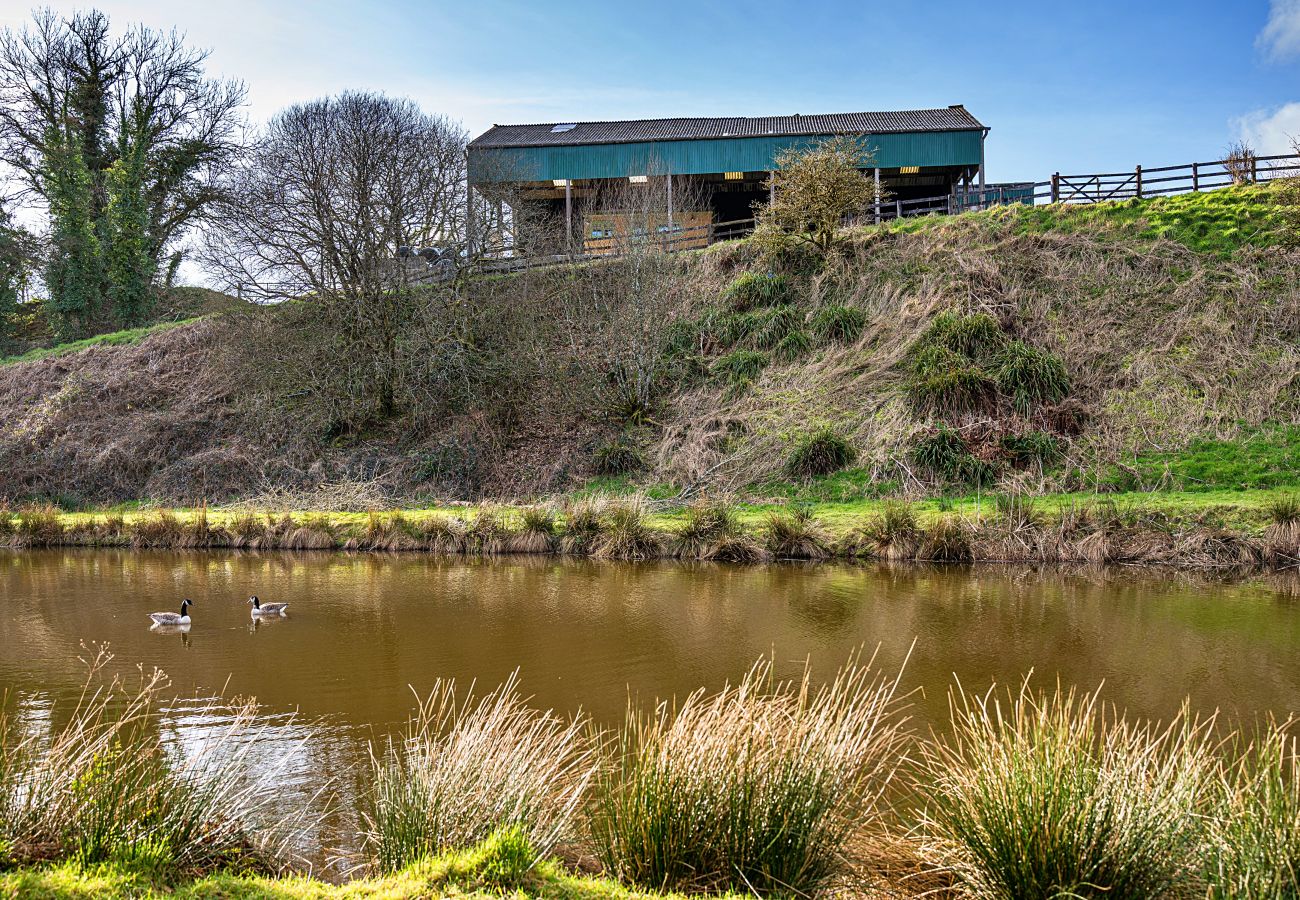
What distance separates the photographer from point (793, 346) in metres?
26.3

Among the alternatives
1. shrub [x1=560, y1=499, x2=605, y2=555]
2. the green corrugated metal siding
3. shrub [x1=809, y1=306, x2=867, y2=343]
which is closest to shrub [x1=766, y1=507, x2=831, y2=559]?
shrub [x1=560, y1=499, x2=605, y2=555]

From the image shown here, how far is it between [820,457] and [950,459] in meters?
2.98

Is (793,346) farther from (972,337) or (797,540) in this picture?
(797,540)

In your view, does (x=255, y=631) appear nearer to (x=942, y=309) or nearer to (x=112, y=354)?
(x=942, y=309)

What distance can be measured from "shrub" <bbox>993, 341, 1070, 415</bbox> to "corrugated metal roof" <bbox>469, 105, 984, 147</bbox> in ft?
58.3

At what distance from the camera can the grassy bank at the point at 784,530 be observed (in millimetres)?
14867

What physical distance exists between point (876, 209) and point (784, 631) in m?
25.6

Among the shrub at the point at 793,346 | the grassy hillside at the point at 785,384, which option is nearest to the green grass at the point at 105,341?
the grassy hillside at the point at 785,384

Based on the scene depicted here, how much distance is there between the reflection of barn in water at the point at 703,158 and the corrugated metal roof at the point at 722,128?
0.05m

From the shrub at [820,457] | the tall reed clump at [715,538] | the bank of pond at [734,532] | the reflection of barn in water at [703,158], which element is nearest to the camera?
the bank of pond at [734,532]

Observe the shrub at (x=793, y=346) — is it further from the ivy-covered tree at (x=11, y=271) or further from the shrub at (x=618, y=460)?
the ivy-covered tree at (x=11, y=271)

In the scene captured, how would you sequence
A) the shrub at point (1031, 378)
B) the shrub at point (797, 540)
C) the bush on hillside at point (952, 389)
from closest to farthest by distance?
the shrub at point (797, 540) < the bush on hillside at point (952, 389) < the shrub at point (1031, 378)

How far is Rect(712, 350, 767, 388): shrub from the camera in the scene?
25875 mm

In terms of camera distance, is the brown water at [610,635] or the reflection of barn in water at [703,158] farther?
the reflection of barn in water at [703,158]
